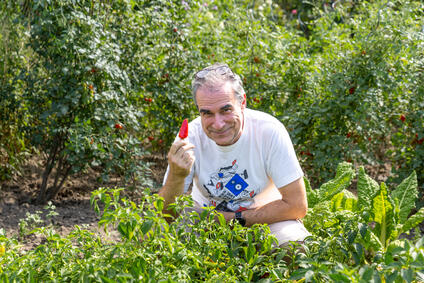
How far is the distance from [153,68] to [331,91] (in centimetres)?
133

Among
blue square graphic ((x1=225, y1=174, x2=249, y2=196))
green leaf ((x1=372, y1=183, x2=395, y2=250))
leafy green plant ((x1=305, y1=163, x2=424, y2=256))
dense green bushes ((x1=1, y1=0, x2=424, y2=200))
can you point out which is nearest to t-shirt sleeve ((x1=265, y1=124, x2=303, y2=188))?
blue square graphic ((x1=225, y1=174, x2=249, y2=196))

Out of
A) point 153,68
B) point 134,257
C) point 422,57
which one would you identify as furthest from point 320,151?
point 134,257

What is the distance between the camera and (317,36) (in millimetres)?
4414

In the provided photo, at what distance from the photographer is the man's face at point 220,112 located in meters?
2.36

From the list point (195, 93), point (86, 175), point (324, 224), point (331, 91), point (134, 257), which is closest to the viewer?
point (134, 257)

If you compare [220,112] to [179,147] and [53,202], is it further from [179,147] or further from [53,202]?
[53,202]

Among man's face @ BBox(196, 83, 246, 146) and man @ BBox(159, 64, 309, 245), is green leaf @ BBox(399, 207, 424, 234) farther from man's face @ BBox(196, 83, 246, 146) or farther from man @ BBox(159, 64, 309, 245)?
man's face @ BBox(196, 83, 246, 146)

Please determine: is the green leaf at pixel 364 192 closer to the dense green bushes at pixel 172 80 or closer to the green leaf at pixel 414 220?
the green leaf at pixel 414 220

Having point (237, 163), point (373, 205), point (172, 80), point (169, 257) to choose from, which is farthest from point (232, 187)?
point (172, 80)

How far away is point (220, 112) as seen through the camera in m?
2.38

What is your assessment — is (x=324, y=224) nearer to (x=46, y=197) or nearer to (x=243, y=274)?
(x=243, y=274)

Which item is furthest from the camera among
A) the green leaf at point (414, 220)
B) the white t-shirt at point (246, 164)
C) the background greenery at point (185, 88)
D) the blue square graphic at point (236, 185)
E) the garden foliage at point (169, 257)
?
the background greenery at point (185, 88)

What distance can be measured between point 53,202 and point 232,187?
70.1 inches

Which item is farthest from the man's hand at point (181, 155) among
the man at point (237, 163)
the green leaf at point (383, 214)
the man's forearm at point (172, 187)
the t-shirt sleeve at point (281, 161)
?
the green leaf at point (383, 214)
